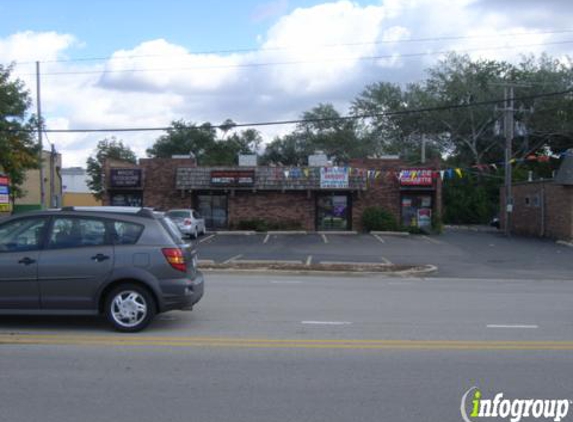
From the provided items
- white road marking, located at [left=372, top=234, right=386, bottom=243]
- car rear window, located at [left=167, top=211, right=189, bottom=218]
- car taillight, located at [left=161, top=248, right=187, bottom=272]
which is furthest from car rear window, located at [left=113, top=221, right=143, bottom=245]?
car rear window, located at [left=167, top=211, right=189, bottom=218]

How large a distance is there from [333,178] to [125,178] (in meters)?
11.5

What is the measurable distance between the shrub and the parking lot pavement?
168 cm

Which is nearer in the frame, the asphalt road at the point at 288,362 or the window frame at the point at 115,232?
the asphalt road at the point at 288,362

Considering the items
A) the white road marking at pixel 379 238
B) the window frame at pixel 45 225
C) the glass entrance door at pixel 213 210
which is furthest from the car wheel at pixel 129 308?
the glass entrance door at pixel 213 210

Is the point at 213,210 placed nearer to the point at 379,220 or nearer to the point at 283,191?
the point at 283,191

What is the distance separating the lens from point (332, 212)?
34594 mm

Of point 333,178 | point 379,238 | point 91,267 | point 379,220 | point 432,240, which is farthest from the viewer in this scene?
point 333,178

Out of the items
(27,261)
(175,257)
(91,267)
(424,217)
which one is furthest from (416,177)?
(27,261)

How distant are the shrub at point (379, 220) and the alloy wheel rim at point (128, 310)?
85.1ft

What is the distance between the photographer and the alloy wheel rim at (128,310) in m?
Result: 8.15

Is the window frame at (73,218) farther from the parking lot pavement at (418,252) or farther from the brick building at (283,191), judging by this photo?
the brick building at (283,191)

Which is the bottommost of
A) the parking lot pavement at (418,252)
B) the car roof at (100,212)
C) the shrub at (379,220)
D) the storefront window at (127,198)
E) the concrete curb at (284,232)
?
the parking lot pavement at (418,252)

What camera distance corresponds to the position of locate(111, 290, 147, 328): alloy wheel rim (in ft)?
26.7

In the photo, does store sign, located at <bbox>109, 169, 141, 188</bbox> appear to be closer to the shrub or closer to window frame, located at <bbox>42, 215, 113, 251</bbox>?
the shrub
